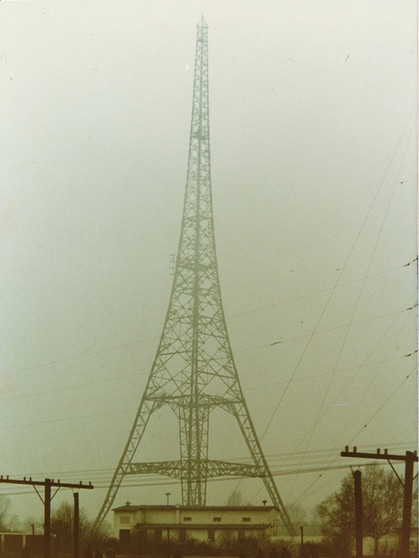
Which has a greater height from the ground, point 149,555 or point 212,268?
point 212,268

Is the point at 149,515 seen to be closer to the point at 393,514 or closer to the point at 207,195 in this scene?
the point at 393,514

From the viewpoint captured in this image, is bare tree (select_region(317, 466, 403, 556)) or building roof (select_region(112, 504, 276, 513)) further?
building roof (select_region(112, 504, 276, 513))

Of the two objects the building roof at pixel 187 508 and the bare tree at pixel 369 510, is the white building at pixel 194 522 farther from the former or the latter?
the bare tree at pixel 369 510

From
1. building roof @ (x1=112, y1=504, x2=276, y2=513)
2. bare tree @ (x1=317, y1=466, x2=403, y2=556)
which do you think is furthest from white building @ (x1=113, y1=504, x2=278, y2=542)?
bare tree @ (x1=317, y1=466, x2=403, y2=556)

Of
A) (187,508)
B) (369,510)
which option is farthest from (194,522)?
(369,510)

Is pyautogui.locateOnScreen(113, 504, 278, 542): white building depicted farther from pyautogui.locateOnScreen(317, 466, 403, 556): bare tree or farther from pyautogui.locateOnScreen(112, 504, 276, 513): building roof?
pyautogui.locateOnScreen(317, 466, 403, 556): bare tree

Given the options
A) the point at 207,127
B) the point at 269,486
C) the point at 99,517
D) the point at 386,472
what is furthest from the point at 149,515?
the point at 207,127

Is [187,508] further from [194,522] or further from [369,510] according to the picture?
[369,510]

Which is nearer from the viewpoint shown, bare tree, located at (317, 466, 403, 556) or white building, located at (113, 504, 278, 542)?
bare tree, located at (317, 466, 403, 556)

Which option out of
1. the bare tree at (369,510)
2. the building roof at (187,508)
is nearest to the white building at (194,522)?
the building roof at (187,508)
